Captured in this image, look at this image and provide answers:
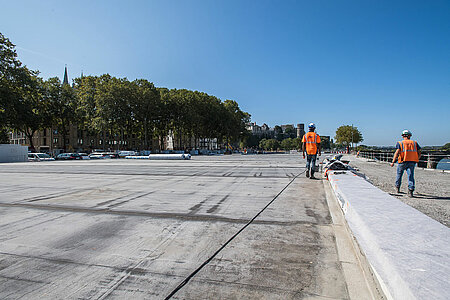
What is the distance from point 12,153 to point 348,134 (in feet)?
243

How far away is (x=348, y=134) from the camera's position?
7188 cm

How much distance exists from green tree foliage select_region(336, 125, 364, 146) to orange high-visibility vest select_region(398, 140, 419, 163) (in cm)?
6989

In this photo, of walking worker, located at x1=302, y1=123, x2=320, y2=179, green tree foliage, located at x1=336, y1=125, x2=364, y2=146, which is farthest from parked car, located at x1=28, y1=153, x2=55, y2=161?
green tree foliage, located at x1=336, y1=125, x2=364, y2=146

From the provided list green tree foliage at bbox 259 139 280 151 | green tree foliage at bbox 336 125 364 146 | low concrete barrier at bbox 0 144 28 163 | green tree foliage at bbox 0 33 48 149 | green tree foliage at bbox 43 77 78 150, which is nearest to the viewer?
low concrete barrier at bbox 0 144 28 163

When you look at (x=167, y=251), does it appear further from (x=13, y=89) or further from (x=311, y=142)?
(x=13, y=89)

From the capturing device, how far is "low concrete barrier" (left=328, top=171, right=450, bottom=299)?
1.80 meters

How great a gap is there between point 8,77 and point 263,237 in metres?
51.8

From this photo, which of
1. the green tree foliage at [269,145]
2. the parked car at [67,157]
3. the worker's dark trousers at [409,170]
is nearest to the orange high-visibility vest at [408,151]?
the worker's dark trousers at [409,170]

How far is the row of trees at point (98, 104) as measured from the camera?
39.8m

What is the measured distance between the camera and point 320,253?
2.99m

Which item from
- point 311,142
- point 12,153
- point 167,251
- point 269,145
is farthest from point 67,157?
point 269,145

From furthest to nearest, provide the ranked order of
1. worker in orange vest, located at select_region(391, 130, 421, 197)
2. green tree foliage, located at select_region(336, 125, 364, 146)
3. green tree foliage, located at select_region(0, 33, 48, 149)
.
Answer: green tree foliage, located at select_region(336, 125, 364, 146) → green tree foliage, located at select_region(0, 33, 48, 149) → worker in orange vest, located at select_region(391, 130, 421, 197)

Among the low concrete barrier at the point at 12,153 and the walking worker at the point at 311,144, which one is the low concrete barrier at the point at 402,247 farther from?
the low concrete barrier at the point at 12,153

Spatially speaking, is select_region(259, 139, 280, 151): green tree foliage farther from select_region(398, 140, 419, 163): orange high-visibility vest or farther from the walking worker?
select_region(398, 140, 419, 163): orange high-visibility vest
